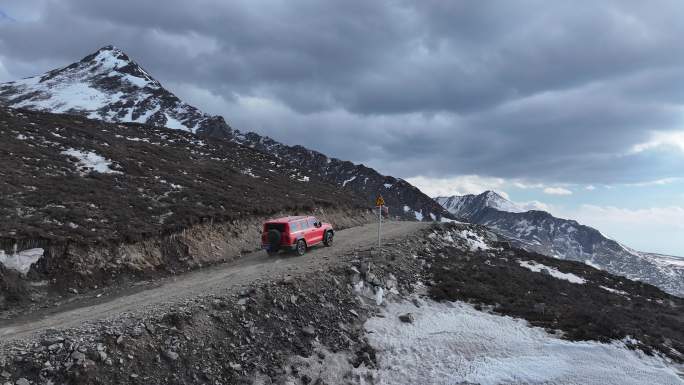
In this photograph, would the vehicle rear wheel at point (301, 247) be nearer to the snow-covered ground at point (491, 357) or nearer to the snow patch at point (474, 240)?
the snow-covered ground at point (491, 357)

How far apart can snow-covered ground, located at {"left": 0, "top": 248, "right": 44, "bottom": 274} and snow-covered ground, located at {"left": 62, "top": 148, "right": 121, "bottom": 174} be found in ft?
51.6

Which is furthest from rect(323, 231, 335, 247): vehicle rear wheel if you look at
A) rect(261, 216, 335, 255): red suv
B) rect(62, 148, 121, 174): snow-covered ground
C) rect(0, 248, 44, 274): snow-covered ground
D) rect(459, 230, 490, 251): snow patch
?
rect(62, 148, 121, 174): snow-covered ground

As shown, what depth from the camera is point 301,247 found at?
2412cm

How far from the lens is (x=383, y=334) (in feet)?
52.3

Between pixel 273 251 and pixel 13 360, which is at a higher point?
pixel 273 251

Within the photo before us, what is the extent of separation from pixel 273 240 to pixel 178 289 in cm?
724

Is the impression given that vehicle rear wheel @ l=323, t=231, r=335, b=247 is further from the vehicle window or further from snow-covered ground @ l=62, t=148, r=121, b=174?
snow-covered ground @ l=62, t=148, r=121, b=174

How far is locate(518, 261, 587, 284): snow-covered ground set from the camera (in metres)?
32.6

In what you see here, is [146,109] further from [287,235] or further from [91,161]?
[287,235]

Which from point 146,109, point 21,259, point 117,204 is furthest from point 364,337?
point 146,109

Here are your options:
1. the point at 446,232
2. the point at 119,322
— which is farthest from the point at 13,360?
the point at 446,232

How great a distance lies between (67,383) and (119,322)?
2428 mm

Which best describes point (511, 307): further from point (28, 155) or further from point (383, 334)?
point (28, 155)

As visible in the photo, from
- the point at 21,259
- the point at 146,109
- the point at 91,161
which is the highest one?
the point at 146,109
